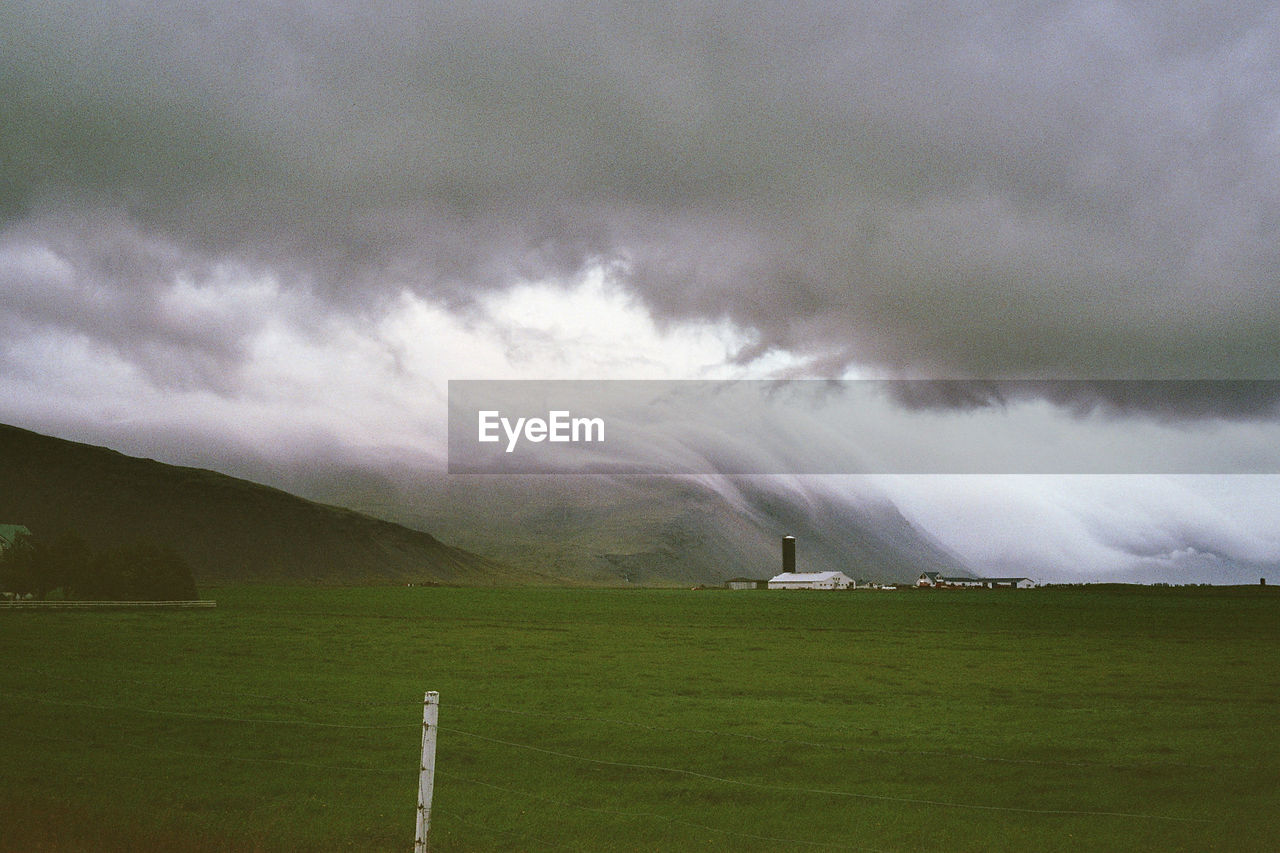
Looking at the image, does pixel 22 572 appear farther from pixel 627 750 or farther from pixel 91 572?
pixel 627 750

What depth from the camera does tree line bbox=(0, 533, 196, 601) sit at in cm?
9475

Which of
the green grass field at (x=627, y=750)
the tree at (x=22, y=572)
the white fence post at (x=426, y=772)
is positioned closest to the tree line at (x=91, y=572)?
the tree at (x=22, y=572)

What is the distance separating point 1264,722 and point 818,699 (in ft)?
41.4

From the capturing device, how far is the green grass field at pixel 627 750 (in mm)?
15445

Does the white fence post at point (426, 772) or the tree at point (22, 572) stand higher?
the tree at point (22, 572)

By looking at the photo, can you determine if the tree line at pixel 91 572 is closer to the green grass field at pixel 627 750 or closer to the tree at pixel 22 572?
the tree at pixel 22 572

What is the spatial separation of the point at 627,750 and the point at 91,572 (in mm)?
93977

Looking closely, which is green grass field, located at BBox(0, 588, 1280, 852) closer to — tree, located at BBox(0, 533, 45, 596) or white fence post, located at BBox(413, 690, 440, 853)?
white fence post, located at BBox(413, 690, 440, 853)

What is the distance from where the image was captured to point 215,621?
7350 cm

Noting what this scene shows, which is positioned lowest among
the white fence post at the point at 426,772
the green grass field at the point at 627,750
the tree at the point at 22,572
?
the green grass field at the point at 627,750

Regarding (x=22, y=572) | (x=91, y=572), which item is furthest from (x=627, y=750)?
(x=91, y=572)

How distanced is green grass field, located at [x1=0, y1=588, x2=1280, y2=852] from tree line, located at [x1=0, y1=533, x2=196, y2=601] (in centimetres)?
5504

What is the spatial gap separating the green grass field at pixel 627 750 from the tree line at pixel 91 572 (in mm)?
55040

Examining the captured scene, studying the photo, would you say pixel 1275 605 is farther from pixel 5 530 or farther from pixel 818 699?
pixel 5 530
